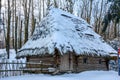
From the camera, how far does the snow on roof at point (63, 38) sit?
71.4ft

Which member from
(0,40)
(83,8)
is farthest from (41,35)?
(0,40)

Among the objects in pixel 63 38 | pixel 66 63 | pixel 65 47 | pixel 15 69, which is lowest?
pixel 15 69

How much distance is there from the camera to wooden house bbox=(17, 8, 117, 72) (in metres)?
21.9

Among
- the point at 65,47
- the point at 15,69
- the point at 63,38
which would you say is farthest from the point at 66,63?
the point at 15,69

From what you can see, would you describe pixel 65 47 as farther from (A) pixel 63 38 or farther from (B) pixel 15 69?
(B) pixel 15 69

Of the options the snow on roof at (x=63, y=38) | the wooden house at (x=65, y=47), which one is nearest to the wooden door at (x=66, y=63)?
the wooden house at (x=65, y=47)

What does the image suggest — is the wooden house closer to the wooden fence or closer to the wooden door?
the wooden door

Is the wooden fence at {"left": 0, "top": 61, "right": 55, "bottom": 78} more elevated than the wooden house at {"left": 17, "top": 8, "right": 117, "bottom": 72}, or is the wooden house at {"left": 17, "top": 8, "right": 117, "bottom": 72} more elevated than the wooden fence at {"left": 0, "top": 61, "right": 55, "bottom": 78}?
the wooden house at {"left": 17, "top": 8, "right": 117, "bottom": 72}

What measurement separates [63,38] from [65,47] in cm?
145

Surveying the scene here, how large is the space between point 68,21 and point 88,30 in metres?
2.42

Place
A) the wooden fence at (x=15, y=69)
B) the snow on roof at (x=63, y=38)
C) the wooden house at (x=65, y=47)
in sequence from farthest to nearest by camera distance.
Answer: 1. the wooden house at (x=65, y=47)
2. the snow on roof at (x=63, y=38)
3. the wooden fence at (x=15, y=69)

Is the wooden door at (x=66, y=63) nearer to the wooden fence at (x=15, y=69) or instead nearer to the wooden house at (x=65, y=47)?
the wooden house at (x=65, y=47)

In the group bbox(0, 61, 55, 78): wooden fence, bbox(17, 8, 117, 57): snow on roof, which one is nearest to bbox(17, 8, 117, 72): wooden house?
bbox(17, 8, 117, 57): snow on roof

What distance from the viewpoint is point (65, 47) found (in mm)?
21297
